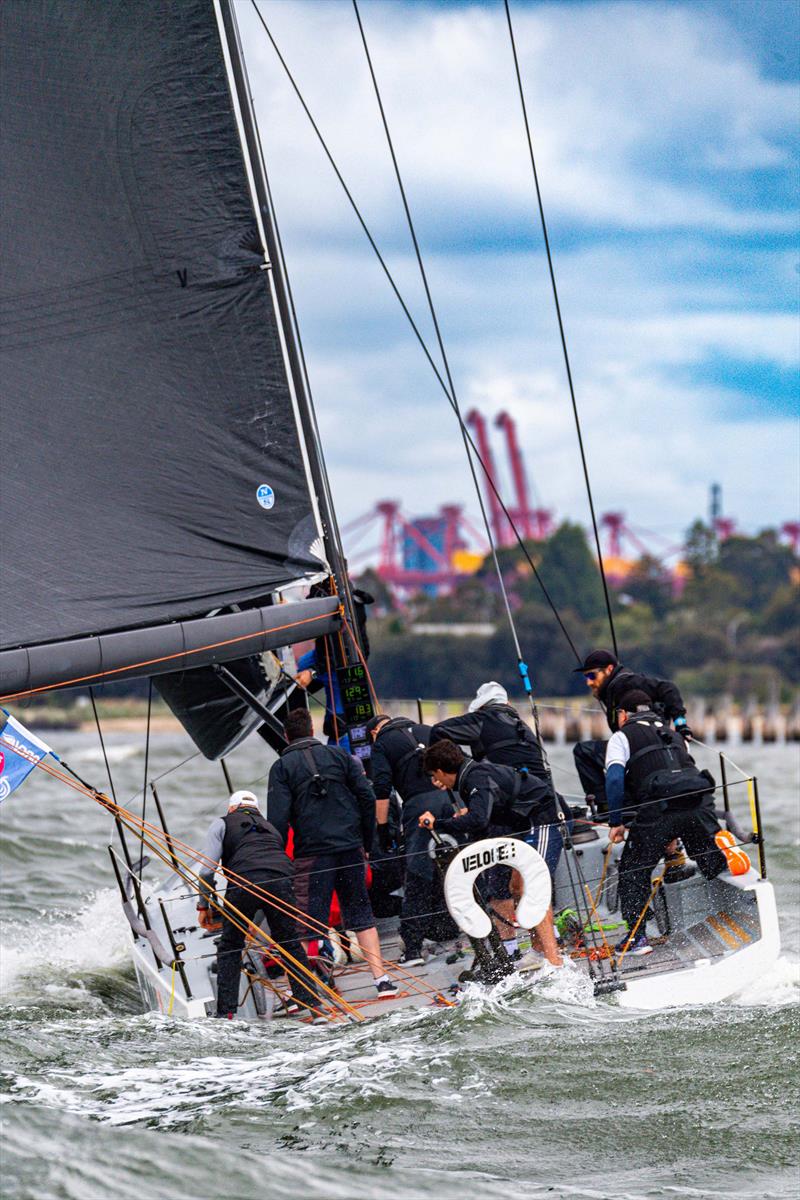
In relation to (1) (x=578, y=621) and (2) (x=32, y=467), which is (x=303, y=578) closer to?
(2) (x=32, y=467)

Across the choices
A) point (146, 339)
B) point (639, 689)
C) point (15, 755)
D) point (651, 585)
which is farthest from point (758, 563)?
point (15, 755)

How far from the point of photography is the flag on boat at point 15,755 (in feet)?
20.5

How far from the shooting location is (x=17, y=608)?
7168 millimetres

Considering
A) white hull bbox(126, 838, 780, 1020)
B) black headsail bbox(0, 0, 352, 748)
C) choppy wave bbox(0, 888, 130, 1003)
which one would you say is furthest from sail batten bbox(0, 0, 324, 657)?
choppy wave bbox(0, 888, 130, 1003)

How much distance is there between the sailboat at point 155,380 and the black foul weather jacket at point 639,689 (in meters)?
0.75

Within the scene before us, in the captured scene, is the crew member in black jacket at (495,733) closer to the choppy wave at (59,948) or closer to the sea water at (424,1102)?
the sea water at (424,1102)

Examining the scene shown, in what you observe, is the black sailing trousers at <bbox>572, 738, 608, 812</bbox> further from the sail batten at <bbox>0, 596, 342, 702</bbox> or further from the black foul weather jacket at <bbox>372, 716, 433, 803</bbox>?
the sail batten at <bbox>0, 596, 342, 702</bbox>

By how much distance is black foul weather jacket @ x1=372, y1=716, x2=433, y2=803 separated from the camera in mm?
7312

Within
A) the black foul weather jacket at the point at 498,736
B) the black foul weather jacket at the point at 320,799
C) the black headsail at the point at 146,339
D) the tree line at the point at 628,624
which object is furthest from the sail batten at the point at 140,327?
the tree line at the point at 628,624

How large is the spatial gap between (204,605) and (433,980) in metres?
2.11

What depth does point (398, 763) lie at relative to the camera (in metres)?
7.36

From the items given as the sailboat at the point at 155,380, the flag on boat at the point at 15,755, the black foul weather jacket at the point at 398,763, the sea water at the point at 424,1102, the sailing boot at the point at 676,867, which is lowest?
the sea water at the point at 424,1102

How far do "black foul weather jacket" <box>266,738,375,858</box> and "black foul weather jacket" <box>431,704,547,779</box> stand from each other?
0.47 m

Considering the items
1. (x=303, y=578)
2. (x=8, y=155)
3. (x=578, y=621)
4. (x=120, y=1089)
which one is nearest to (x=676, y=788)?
(x=303, y=578)
